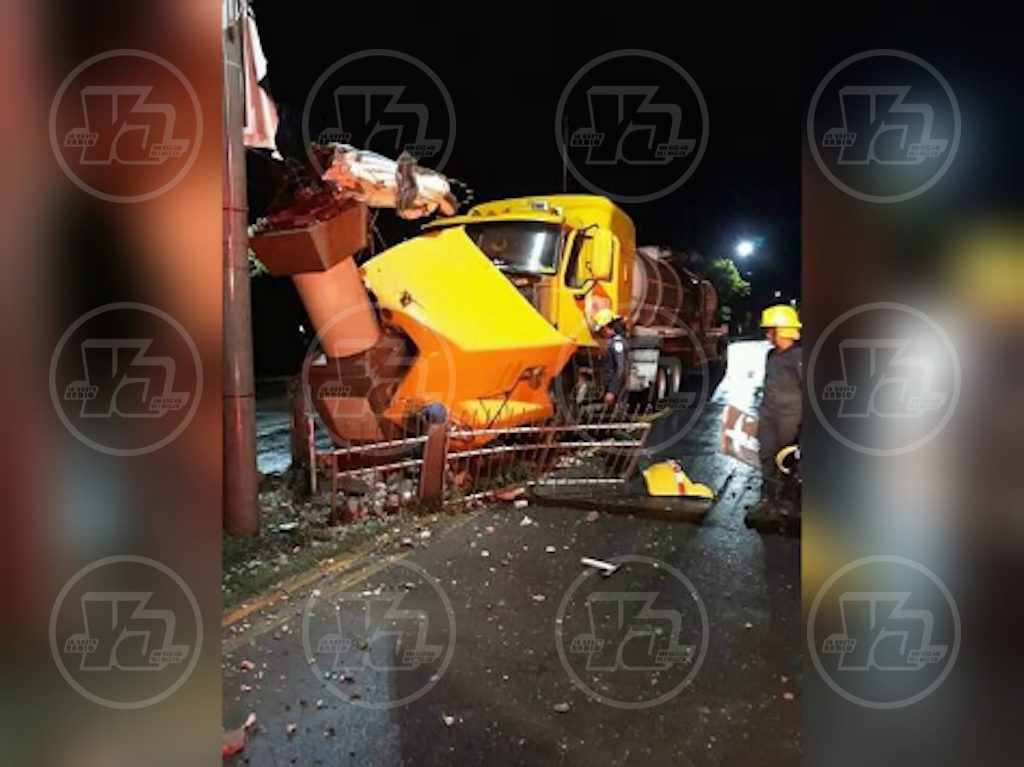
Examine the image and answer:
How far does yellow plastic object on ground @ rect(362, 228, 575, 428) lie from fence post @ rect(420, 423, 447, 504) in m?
0.37

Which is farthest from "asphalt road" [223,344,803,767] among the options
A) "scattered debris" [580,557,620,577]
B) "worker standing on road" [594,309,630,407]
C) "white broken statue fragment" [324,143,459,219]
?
"worker standing on road" [594,309,630,407]

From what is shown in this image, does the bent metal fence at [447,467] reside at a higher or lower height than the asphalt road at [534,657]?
higher

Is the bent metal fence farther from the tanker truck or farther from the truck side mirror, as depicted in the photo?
the truck side mirror

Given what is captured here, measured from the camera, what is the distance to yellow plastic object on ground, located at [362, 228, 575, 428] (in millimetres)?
6219

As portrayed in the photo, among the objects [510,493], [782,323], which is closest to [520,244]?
[510,493]

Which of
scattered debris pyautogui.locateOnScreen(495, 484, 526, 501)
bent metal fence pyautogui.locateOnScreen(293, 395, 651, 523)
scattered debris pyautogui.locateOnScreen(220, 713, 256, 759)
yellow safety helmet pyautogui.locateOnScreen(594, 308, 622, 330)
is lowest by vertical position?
scattered debris pyautogui.locateOnScreen(220, 713, 256, 759)

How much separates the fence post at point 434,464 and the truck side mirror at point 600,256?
3919mm

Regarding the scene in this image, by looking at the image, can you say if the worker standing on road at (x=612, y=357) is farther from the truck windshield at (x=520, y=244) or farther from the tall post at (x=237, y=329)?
the tall post at (x=237, y=329)

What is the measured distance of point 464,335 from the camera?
632 centimetres

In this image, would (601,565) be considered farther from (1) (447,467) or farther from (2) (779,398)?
(2) (779,398)

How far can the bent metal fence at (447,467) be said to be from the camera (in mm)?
6130

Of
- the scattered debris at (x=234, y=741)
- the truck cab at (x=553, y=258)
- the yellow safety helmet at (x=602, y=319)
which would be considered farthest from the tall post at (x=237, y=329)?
the yellow safety helmet at (x=602, y=319)

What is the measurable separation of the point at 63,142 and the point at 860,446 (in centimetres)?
182

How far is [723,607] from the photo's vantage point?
4.47m
